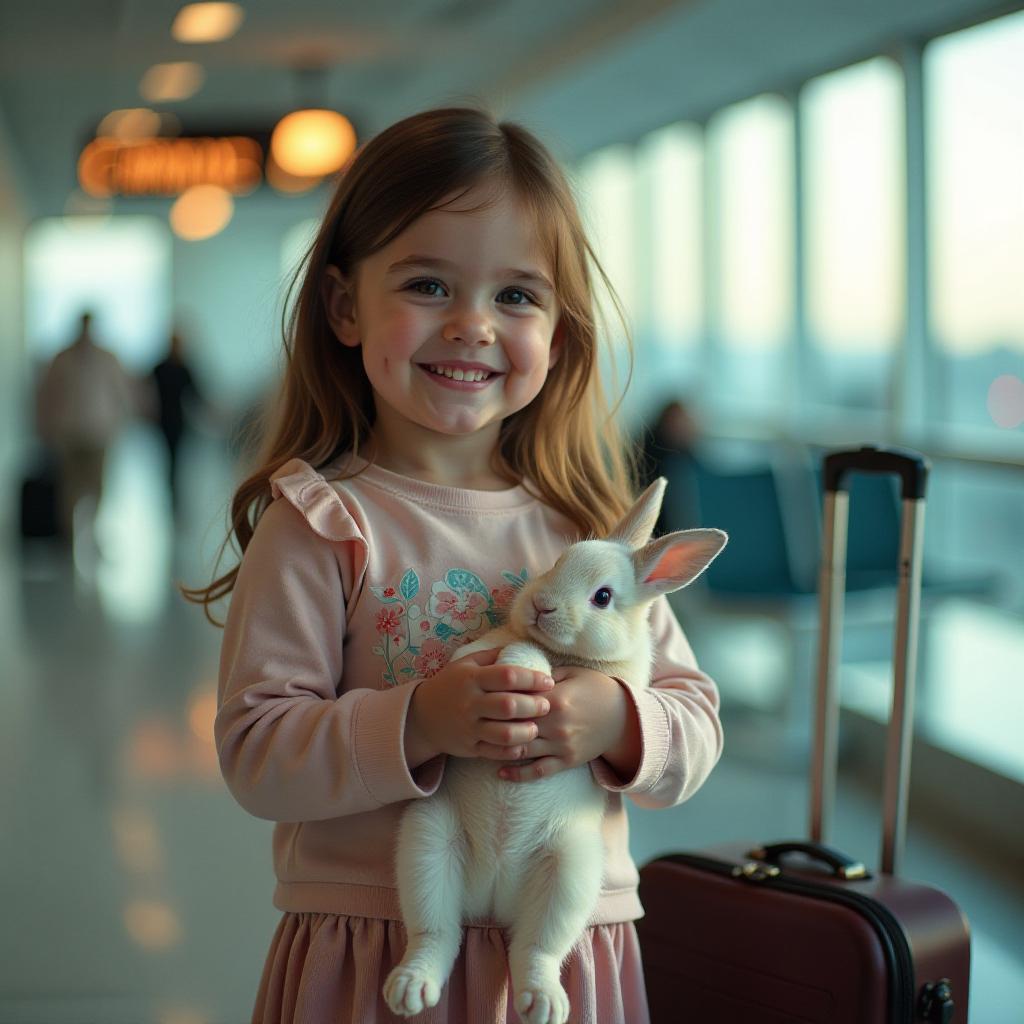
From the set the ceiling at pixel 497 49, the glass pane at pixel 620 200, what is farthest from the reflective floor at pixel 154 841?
the glass pane at pixel 620 200

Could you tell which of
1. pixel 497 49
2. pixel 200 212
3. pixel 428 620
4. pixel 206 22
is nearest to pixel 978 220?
pixel 497 49

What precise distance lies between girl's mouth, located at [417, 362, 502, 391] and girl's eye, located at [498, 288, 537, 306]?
0.28 feet

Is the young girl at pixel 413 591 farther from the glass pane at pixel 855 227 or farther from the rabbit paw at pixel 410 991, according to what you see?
the glass pane at pixel 855 227

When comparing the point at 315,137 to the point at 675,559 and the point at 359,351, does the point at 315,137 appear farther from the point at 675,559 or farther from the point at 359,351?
the point at 675,559

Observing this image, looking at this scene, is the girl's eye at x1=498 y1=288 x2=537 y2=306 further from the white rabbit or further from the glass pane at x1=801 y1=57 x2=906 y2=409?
the glass pane at x1=801 y1=57 x2=906 y2=409

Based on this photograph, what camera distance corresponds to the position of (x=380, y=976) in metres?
1.34

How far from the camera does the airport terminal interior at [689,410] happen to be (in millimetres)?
3449

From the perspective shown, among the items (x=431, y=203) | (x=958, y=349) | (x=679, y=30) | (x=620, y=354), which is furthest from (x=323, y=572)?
(x=620, y=354)

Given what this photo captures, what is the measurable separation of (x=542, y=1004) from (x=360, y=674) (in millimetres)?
415

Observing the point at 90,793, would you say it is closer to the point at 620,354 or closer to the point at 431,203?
the point at 431,203

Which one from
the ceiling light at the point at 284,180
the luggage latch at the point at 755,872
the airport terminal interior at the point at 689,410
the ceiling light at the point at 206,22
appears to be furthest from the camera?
the ceiling light at the point at 284,180

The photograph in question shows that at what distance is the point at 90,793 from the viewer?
4180mm

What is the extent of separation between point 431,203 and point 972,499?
16.5 feet

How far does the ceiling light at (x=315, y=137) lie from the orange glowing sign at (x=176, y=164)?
0.63 m
